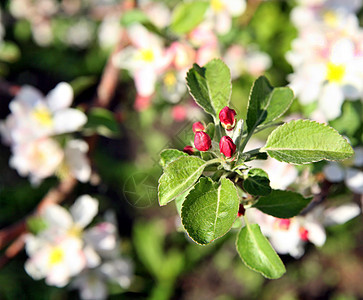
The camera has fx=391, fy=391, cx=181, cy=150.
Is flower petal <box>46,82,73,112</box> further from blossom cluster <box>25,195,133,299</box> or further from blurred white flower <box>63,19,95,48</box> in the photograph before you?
blurred white flower <box>63,19,95,48</box>

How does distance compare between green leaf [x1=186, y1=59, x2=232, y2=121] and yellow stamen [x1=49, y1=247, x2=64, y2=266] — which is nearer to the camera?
green leaf [x1=186, y1=59, x2=232, y2=121]

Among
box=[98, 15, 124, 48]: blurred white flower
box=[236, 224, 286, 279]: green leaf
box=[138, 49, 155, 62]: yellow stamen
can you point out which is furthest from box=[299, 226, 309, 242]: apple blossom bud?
box=[98, 15, 124, 48]: blurred white flower

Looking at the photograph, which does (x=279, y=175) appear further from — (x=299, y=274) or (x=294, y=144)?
(x=299, y=274)

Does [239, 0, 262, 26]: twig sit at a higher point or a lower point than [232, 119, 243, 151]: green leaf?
lower

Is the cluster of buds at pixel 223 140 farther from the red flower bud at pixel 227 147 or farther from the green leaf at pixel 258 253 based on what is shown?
the green leaf at pixel 258 253

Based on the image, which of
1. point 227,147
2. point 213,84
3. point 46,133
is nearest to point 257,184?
point 227,147
